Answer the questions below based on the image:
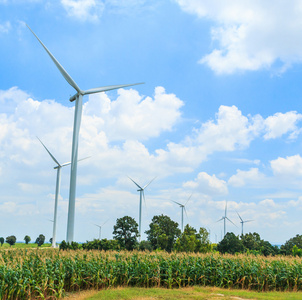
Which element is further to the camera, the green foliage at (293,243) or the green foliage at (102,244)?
the green foliage at (293,243)

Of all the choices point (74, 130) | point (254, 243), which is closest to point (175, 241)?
point (254, 243)

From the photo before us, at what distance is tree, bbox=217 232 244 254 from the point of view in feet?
232

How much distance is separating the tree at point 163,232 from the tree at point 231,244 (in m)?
11.2

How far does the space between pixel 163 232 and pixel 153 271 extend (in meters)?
58.2

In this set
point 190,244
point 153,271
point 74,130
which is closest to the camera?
point 153,271

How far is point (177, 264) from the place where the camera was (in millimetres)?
22953

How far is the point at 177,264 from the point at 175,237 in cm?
5697

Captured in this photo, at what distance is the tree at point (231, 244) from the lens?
232 feet

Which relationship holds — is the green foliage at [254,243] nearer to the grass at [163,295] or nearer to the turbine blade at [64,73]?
the turbine blade at [64,73]

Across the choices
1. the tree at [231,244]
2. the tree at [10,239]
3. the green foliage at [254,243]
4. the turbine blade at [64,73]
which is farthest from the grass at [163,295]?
the tree at [10,239]

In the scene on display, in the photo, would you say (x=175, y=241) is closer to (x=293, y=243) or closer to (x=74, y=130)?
(x=293, y=243)

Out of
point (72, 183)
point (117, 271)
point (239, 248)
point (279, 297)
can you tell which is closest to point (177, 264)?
point (117, 271)

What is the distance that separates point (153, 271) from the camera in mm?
21875

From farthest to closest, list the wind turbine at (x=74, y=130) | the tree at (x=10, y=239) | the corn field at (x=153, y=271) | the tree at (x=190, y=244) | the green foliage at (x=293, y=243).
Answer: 1. the tree at (x=10, y=239)
2. the green foliage at (x=293, y=243)
3. the tree at (x=190, y=244)
4. the wind turbine at (x=74, y=130)
5. the corn field at (x=153, y=271)
